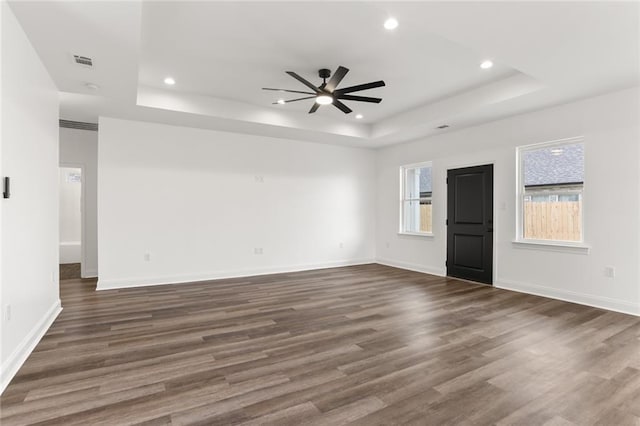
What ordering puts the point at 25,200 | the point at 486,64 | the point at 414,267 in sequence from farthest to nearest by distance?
the point at 414,267 < the point at 486,64 < the point at 25,200

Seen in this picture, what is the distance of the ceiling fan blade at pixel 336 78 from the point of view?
3.58 m

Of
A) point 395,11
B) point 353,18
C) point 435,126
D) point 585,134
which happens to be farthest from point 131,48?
point 585,134

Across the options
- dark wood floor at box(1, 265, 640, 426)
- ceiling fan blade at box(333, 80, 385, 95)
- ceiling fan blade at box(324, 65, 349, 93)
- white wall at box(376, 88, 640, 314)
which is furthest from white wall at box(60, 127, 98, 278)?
white wall at box(376, 88, 640, 314)

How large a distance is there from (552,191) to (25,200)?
640 cm

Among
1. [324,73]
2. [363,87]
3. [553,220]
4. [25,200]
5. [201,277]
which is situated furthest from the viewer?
[201,277]

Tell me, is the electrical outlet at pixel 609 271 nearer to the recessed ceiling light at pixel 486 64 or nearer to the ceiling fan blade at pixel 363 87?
the recessed ceiling light at pixel 486 64

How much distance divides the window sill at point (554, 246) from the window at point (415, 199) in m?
1.96

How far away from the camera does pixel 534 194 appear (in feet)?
17.0

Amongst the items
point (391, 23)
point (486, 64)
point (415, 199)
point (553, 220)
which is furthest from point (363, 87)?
point (415, 199)

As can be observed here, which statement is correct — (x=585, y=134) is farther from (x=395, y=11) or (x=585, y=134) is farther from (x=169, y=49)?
(x=169, y=49)

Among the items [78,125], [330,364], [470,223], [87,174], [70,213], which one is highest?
[78,125]

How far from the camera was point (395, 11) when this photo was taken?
2611 millimetres

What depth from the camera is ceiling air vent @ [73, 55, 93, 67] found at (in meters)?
3.29

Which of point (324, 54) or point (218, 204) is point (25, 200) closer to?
point (324, 54)
